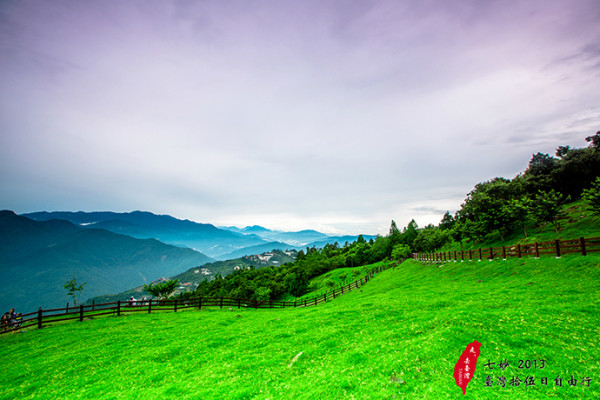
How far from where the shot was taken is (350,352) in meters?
10.6

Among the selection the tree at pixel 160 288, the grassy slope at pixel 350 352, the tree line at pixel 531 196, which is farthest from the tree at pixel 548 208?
the tree at pixel 160 288

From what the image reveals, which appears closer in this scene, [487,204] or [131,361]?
[131,361]

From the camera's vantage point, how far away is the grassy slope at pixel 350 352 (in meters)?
7.75

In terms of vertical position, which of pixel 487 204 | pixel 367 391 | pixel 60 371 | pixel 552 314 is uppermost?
pixel 487 204

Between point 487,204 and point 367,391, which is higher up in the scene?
point 487,204

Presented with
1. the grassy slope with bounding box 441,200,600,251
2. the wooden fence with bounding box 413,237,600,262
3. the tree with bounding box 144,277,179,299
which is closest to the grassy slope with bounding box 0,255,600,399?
the wooden fence with bounding box 413,237,600,262

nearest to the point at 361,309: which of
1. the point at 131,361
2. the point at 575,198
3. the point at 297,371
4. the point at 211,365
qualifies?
the point at 297,371

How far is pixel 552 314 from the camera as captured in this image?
36.3 ft

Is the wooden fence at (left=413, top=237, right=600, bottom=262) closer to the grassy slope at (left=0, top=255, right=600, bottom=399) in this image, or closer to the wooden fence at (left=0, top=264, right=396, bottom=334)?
the grassy slope at (left=0, top=255, right=600, bottom=399)

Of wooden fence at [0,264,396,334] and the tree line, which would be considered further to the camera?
the tree line

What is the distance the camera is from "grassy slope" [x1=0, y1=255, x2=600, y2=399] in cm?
775

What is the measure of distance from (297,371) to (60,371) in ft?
45.1

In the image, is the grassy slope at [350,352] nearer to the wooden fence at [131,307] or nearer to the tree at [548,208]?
the wooden fence at [131,307]

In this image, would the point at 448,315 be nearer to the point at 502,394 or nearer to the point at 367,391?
the point at 502,394
